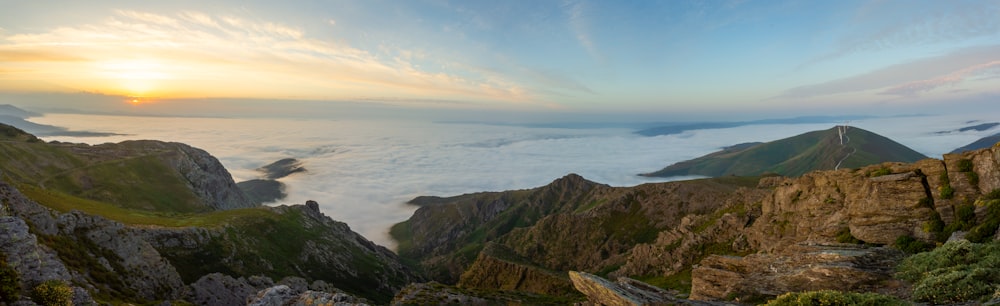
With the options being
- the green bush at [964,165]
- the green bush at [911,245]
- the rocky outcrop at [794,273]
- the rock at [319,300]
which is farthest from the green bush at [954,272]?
the rock at [319,300]

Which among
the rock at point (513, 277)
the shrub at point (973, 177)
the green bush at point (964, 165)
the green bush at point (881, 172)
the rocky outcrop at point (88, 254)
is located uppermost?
the green bush at point (964, 165)

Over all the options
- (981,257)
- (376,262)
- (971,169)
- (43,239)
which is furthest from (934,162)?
(376,262)

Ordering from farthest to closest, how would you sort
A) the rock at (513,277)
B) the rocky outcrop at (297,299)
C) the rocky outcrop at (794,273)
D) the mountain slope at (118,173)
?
the mountain slope at (118,173) → the rock at (513,277) → the rocky outcrop at (297,299) → the rocky outcrop at (794,273)

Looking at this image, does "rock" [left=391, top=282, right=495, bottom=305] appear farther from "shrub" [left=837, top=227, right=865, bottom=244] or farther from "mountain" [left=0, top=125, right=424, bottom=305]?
"shrub" [left=837, top=227, right=865, bottom=244]

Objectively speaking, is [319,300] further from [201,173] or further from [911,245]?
[201,173]

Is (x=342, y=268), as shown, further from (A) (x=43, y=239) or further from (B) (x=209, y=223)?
(A) (x=43, y=239)

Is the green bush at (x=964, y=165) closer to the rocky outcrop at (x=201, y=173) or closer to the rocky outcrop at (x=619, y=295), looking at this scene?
the rocky outcrop at (x=619, y=295)

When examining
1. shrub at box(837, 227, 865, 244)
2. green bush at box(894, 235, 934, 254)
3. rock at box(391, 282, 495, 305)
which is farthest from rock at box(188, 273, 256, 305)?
green bush at box(894, 235, 934, 254)
